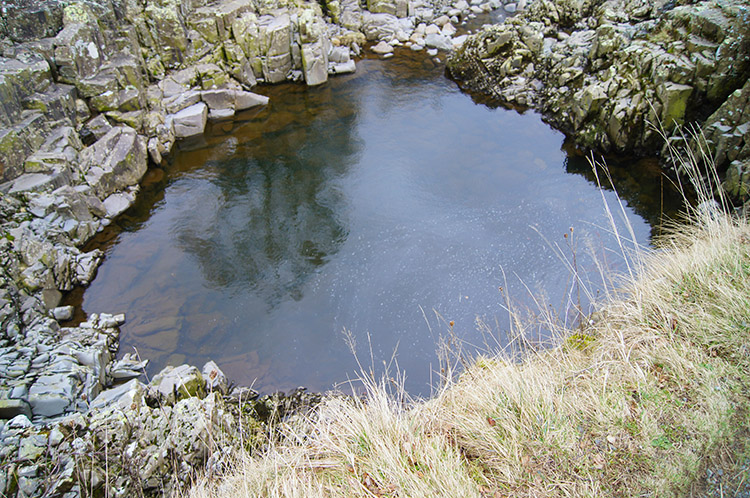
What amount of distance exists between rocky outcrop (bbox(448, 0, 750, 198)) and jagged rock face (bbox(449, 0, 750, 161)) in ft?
0.07

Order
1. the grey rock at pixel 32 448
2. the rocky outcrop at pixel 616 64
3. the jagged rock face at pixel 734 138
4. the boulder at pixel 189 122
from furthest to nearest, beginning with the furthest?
the boulder at pixel 189 122 < the rocky outcrop at pixel 616 64 < the jagged rock face at pixel 734 138 < the grey rock at pixel 32 448

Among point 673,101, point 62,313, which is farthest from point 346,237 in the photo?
point 673,101

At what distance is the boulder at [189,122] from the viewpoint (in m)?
12.5

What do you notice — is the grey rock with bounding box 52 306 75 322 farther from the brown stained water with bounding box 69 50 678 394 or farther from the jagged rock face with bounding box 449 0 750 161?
the jagged rock face with bounding box 449 0 750 161

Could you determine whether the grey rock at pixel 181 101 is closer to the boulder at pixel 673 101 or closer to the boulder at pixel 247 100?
the boulder at pixel 247 100

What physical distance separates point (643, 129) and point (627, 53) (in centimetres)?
219

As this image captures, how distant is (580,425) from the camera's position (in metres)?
2.92

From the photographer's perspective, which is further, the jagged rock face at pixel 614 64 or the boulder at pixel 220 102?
the boulder at pixel 220 102

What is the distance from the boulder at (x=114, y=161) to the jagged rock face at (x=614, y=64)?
993 cm

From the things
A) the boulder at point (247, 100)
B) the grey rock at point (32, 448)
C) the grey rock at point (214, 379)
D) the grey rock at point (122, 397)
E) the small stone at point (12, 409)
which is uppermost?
the boulder at point (247, 100)

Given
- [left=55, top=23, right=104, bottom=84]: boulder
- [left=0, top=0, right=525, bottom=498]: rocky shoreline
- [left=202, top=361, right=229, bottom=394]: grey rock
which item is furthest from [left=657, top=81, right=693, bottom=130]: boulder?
[left=55, top=23, right=104, bottom=84]: boulder

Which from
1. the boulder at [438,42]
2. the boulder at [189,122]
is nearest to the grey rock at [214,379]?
the boulder at [189,122]

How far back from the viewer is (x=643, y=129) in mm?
10289

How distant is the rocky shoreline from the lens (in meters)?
4.55
